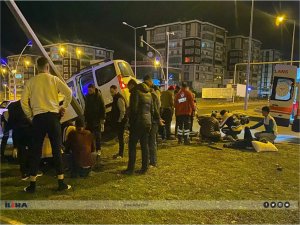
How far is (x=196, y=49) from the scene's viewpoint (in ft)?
290

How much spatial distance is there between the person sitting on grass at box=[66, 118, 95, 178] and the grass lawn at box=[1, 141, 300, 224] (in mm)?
248

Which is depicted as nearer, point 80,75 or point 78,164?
point 78,164

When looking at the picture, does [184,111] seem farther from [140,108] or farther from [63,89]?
[63,89]

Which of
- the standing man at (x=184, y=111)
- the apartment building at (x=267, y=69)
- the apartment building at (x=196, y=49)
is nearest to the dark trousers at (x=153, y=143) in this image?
the standing man at (x=184, y=111)

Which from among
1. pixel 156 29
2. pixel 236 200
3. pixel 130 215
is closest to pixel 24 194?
pixel 130 215

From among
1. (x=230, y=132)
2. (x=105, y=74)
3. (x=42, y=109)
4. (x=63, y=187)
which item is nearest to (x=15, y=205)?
(x=63, y=187)

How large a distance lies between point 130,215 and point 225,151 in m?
5.44

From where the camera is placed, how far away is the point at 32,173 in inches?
205

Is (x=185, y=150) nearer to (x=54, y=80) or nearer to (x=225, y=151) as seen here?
(x=225, y=151)

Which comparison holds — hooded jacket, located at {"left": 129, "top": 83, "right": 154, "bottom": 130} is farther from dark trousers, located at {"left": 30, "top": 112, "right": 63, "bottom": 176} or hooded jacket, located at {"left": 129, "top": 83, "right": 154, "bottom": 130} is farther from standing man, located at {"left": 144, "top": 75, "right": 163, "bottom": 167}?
dark trousers, located at {"left": 30, "top": 112, "right": 63, "bottom": 176}

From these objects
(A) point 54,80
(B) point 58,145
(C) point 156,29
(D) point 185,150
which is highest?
(C) point 156,29

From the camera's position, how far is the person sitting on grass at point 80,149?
6.20 m

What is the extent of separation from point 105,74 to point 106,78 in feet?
0.51

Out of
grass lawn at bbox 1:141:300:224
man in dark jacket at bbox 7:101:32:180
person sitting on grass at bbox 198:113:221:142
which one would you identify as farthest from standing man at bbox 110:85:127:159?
person sitting on grass at bbox 198:113:221:142
